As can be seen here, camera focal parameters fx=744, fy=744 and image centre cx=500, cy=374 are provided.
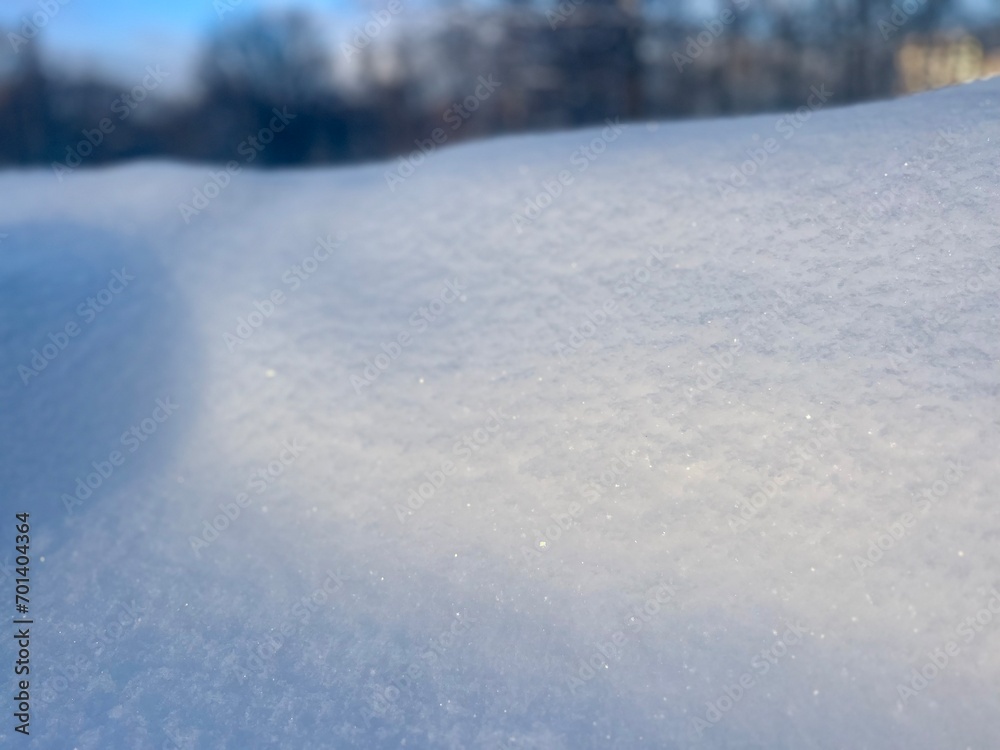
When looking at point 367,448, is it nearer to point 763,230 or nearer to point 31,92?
point 763,230

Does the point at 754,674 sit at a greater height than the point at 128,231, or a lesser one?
lesser

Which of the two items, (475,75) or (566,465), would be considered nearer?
(566,465)

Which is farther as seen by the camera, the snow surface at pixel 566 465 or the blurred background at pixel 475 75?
the blurred background at pixel 475 75

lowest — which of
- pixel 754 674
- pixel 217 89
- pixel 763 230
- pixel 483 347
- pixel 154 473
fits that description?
pixel 754 674

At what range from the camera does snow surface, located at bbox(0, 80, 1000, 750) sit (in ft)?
6.13

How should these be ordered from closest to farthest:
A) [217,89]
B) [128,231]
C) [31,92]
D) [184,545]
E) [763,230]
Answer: [184,545] → [763,230] → [128,231] → [31,92] → [217,89]

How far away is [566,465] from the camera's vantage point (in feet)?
7.63

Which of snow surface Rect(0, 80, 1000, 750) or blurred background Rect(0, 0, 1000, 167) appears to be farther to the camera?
blurred background Rect(0, 0, 1000, 167)

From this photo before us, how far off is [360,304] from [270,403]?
0.54 meters

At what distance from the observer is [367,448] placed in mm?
2559

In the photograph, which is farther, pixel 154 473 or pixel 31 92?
pixel 31 92

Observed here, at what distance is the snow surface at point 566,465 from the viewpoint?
1.87 metres

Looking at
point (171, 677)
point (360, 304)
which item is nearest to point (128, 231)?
point (360, 304)

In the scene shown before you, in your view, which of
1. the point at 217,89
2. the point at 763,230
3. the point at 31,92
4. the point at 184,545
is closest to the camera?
the point at 184,545
